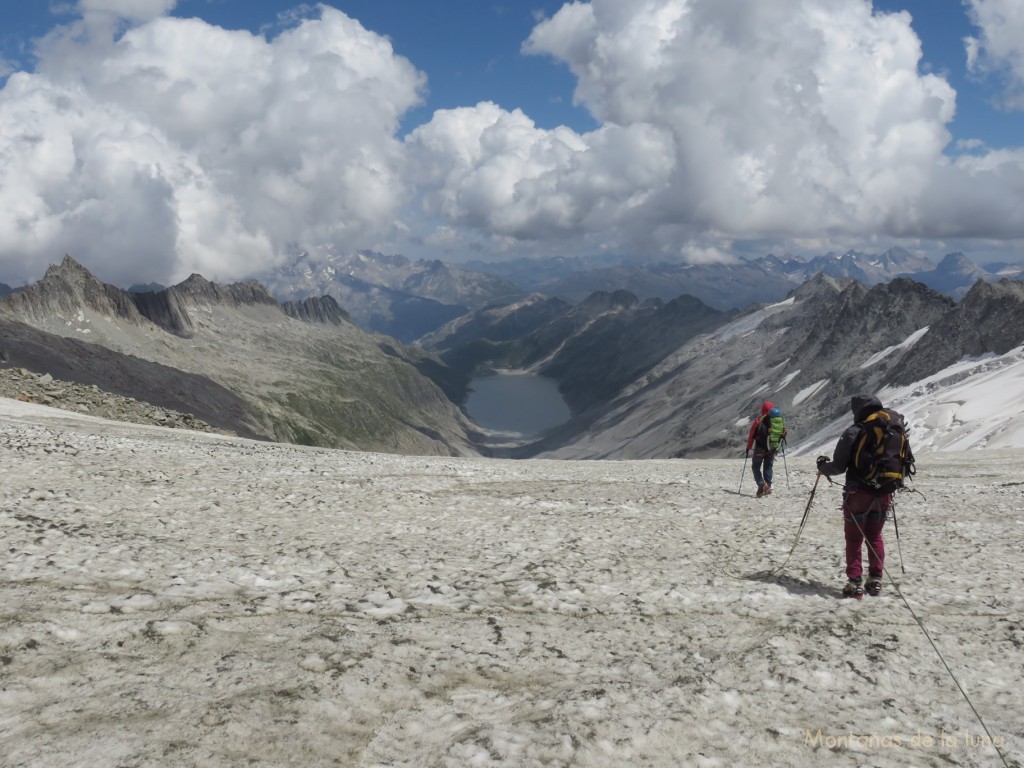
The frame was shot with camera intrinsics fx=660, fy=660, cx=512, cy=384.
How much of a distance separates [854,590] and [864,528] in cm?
113

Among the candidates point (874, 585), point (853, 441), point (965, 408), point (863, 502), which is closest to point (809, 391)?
point (965, 408)

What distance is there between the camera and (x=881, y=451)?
11.7 m

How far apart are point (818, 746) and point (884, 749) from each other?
0.67 meters

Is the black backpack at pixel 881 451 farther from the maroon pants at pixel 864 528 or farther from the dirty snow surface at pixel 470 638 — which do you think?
the dirty snow surface at pixel 470 638

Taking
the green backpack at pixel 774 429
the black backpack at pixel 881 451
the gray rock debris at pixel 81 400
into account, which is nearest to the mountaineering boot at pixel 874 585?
the black backpack at pixel 881 451

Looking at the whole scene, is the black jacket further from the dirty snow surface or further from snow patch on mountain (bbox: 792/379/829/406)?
snow patch on mountain (bbox: 792/379/829/406)

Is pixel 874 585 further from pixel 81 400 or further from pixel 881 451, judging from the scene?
pixel 81 400

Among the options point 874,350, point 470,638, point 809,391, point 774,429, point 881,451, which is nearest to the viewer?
point 470,638

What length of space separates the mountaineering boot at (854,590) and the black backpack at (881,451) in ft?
5.48

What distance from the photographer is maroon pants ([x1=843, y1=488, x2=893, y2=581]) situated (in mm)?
11719

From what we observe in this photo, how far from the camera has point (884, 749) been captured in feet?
22.2

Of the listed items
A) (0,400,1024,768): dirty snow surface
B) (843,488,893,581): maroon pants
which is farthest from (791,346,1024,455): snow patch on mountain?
(843,488,893,581): maroon pants

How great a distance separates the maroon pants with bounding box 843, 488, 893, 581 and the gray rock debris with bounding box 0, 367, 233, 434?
5194 centimetres

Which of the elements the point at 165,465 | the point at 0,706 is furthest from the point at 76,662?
the point at 165,465
